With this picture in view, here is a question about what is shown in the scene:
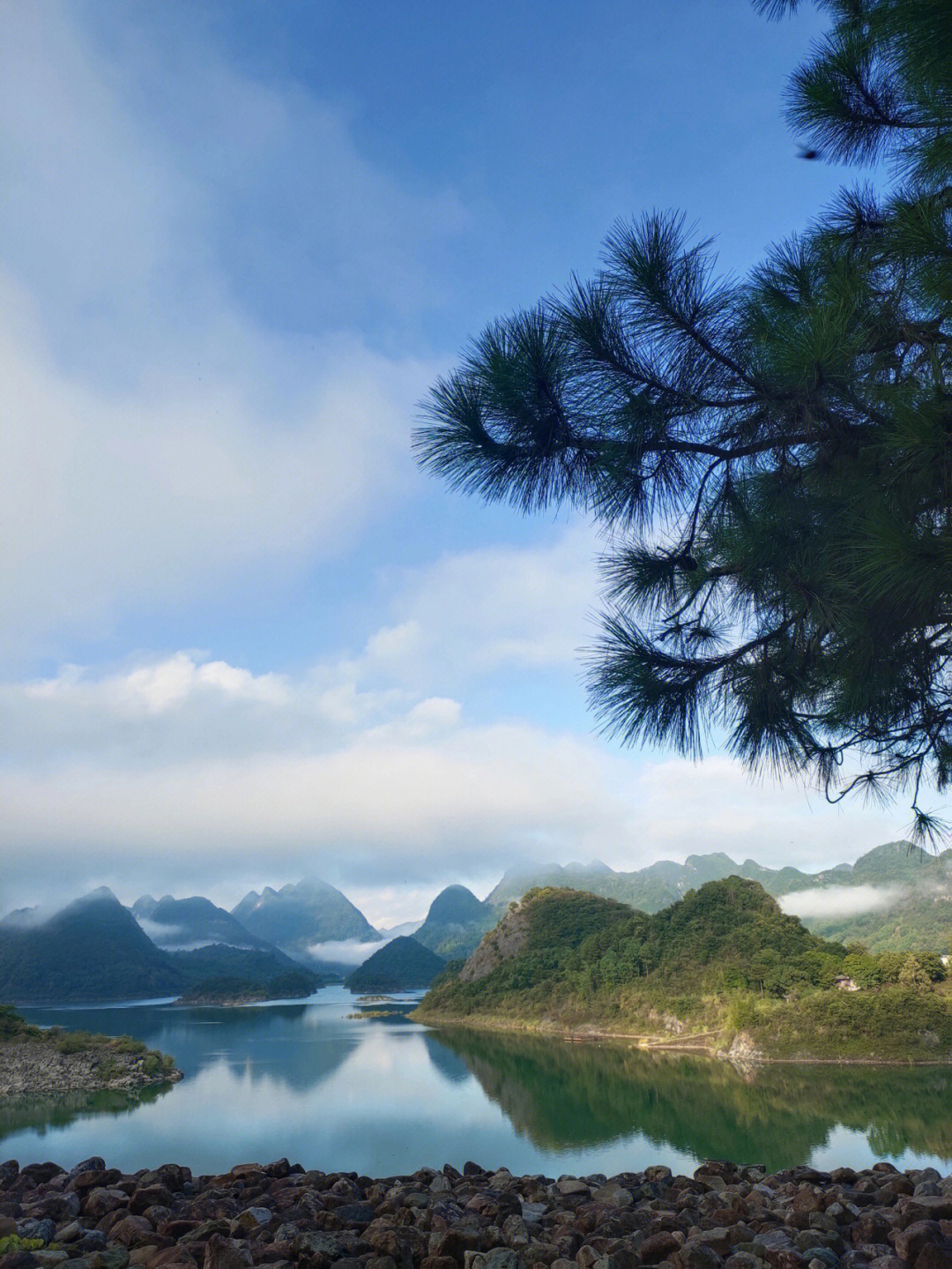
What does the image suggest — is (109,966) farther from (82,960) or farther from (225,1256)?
(225,1256)

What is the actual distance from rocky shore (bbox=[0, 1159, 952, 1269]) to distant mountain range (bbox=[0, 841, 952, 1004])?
53.9m

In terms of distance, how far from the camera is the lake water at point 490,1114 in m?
11.6

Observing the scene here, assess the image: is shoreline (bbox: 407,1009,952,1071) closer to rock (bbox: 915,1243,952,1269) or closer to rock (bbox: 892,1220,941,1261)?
rock (bbox: 892,1220,941,1261)

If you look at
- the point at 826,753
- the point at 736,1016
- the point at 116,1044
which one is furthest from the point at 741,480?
the point at 736,1016

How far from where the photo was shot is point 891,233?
2730mm

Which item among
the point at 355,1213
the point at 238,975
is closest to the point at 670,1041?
the point at 355,1213

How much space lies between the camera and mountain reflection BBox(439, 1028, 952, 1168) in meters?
13.5

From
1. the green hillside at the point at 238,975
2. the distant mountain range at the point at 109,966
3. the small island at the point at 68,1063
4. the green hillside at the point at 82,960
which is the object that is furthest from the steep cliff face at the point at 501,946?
the green hillside at the point at 82,960

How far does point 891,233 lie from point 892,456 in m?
0.88

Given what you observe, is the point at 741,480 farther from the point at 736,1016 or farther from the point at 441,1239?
the point at 736,1016

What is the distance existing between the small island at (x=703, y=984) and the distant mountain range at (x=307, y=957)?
359 inches

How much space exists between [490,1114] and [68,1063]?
405 inches

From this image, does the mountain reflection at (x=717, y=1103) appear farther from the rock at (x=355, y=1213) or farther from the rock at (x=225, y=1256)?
the rock at (x=225, y=1256)

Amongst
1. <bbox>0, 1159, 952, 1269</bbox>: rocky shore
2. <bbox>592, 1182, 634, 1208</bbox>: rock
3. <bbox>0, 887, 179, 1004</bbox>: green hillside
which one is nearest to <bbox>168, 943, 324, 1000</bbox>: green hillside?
<bbox>0, 887, 179, 1004</bbox>: green hillside
